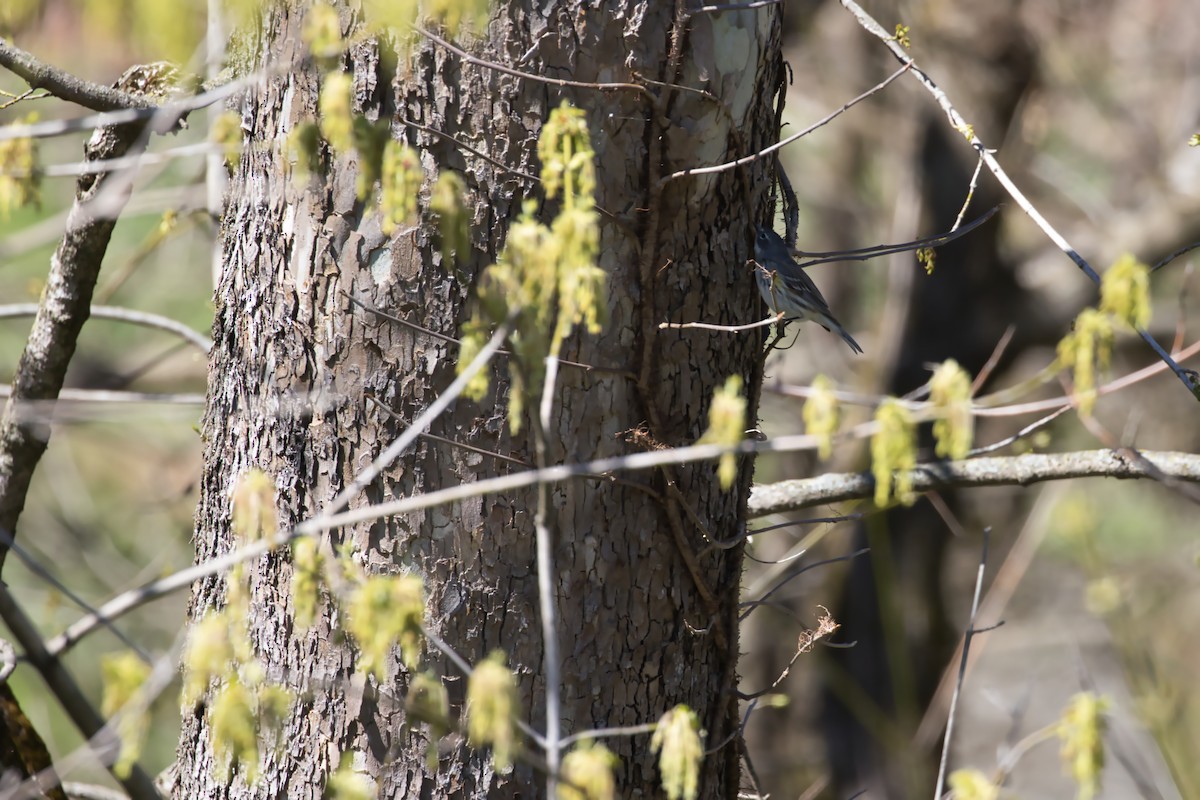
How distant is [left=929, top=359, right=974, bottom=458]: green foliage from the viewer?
49.0 inches

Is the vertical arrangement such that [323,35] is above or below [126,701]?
above

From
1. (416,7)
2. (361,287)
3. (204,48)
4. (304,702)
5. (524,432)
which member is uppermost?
(204,48)

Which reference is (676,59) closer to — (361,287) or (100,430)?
(361,287)

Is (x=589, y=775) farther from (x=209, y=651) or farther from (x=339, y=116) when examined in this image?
(x=339, y=116)

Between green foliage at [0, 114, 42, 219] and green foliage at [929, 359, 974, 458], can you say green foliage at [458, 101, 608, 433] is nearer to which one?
green foliage at [929, 359, 974, 458]

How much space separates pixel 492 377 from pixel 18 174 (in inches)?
34.7

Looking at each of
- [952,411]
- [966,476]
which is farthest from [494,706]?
[966,476]

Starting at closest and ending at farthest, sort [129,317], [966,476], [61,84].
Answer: [61,84] < [966,476] < [129,317]

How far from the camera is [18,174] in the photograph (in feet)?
6.06

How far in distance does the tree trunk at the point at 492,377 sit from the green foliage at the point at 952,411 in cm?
85

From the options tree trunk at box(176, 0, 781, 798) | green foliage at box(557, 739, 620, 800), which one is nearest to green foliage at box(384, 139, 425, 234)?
tree trunk at box(176, 0, 781, 798)

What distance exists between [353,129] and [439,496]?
0.50 metres

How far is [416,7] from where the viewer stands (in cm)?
186

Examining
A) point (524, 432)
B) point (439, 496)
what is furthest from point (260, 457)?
point (439, 496)
